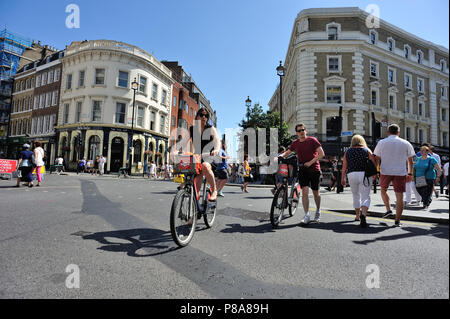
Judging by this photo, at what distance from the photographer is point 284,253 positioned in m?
2.87

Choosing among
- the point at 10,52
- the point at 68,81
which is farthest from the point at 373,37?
the point at 10,52

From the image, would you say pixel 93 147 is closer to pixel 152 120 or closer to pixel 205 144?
pixel 152 120

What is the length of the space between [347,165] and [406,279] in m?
2.92

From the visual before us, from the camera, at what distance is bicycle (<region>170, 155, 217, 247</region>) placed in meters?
2.97

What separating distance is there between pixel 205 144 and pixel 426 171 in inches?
278

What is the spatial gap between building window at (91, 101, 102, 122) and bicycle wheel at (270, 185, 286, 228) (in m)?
27.4

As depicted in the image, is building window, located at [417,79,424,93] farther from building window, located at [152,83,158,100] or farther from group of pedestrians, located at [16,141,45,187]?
group of pedestrians, located at [16,141,45,187]

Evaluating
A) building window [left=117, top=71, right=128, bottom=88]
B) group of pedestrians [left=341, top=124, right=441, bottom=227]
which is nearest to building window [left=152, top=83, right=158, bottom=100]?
building window [left=117, top=71, right=128, bottom=88]

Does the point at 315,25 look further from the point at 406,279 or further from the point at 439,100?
the point at 406,279

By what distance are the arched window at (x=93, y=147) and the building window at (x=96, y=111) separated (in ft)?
6.81

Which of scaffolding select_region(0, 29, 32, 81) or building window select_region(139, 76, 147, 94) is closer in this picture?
building window select_region(139, 76, 147, 94)

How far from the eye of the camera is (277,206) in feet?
14.5
